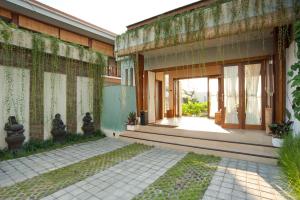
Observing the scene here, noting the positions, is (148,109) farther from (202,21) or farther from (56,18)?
(56,18)

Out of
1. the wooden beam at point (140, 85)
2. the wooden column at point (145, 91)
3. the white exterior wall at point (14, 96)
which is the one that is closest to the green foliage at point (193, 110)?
the wooden column at point (145, 91)

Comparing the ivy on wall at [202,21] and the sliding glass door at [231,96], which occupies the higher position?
the ivy on wall at [202,21]

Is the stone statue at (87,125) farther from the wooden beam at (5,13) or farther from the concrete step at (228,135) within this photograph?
the wooden beam at (5,13)

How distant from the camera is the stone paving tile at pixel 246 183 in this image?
2.73 m

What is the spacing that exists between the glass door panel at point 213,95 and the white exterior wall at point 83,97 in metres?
7.09

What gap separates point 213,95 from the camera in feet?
34.6

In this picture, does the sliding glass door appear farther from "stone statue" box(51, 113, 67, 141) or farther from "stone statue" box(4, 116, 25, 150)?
"stone statue" box(4, 116, 25, 150)

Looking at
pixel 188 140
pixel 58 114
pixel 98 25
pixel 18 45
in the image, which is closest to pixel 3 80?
pixel 18 45

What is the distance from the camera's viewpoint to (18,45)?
5020 mm

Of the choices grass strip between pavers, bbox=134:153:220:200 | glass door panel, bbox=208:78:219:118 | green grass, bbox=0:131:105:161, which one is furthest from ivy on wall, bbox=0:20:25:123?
glass door panel, bbox=208:78:219:118

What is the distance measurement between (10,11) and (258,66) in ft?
35.6

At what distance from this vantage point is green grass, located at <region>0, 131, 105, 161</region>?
4701 mm

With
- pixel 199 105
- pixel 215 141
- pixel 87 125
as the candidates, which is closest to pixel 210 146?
pixel 215 141

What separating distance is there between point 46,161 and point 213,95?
9.24 metres
